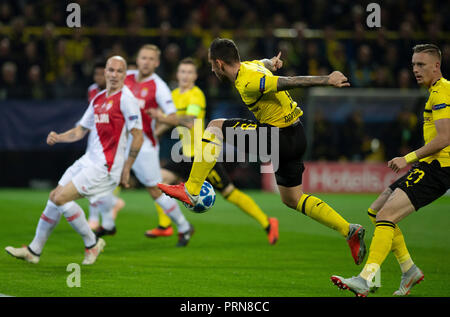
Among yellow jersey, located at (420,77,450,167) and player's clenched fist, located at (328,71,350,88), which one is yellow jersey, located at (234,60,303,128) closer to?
player's clenched fist, located at (328,71,350,88)

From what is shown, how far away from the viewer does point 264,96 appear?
23.3ft

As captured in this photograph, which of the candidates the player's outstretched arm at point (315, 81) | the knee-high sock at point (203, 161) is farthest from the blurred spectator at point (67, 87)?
the player's outstretched arm at point (315, 81)

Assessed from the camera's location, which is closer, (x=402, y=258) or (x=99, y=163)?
(x=402, y=258)

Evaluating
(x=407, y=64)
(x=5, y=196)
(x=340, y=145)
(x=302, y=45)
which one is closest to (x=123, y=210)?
(x=5, y=196)

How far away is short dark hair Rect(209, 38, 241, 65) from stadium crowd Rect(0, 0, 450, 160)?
33.3 ft

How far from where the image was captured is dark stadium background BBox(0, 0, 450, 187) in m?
17.5

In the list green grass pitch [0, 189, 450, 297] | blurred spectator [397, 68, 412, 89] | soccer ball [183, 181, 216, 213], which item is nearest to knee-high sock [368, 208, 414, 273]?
green grass pitch [0, 189, 450, 297]

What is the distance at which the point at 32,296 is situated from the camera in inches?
248

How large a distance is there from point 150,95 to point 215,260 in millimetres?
2717

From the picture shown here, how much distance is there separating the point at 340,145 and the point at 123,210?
6.33 metres

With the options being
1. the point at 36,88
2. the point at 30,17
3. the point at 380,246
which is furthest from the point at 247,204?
the point at 30,17

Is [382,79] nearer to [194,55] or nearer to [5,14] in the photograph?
[194,55]

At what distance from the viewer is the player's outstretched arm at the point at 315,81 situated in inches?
242

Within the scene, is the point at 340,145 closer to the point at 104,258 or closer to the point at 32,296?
the point at 104,258
